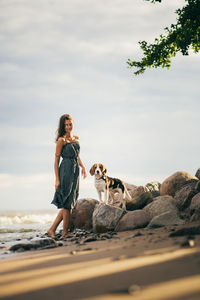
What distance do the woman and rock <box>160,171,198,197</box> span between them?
476 cm

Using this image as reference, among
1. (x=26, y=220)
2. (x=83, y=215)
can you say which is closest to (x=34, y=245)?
(x=83, y=215)

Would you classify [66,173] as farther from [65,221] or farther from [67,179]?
[65,221]

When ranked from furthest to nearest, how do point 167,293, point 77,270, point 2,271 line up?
point 2,271 → point 77,270 → point 167,293

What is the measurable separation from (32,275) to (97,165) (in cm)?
687

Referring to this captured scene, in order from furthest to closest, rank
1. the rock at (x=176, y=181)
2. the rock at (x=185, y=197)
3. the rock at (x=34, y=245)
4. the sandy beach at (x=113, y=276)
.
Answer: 1. the rock at (x=176, y=181)
2. the rock at (x=185, y=197)
3. the rock at (x=34, y=245)
4. the sandy beach at (x=113, y=276)

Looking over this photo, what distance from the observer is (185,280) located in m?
2.65

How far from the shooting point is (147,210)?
9742 mm

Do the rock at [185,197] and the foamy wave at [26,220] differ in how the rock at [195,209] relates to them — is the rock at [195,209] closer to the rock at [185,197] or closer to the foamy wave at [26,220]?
the rock at [185,197]

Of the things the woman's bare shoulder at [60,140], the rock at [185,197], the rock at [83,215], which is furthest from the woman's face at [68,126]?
the rock at [185,197]

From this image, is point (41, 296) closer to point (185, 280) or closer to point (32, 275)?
point (32, 275)

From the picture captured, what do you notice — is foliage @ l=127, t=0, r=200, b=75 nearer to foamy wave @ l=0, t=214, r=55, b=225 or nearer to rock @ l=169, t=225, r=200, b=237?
rock @ l=169, t=225, r=200, b=237

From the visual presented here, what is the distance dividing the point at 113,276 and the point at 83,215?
8.39 m

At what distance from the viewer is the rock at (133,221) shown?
8828 mm

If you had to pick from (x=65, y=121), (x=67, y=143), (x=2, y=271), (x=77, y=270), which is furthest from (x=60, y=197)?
(x=77, y=270)
